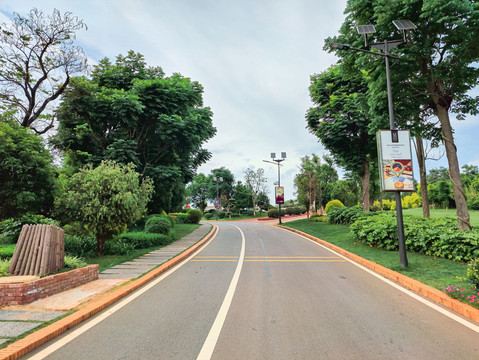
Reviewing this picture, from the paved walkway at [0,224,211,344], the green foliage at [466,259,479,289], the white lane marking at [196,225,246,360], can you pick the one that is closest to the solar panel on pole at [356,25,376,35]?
the green foliage at [466,259,479,289]

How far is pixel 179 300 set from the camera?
5.17 meters

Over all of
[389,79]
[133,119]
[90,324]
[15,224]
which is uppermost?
[133,119]

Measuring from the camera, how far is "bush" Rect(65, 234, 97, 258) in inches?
380

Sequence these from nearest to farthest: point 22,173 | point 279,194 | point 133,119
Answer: point 22,173, point 133,119, point 279,194

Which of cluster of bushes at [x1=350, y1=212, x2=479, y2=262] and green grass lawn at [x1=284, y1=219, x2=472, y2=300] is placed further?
cluster of bushes at [x1=350, y1=212, x2=479, y2=262]

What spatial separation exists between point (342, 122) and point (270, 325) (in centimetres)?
1697

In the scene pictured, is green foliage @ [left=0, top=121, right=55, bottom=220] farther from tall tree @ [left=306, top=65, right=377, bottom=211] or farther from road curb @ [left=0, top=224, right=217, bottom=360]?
tall tree @ [left=306, top=65, right=377, bottom=211]

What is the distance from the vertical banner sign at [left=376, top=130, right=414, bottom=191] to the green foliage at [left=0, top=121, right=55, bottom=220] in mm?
12704

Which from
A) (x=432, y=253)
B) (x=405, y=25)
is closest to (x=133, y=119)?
(x=405, y=25)

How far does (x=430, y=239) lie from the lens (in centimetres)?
865

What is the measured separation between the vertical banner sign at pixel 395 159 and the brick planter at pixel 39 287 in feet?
28.0

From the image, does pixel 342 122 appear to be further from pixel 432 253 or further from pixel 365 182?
pixel 432 253

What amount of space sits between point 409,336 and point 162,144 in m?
16.8

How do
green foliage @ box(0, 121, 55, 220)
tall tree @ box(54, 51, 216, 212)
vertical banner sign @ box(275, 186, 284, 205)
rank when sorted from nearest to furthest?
1. green foliage @ box(0, 121, 55, 220)
2. tall tree @ box(54, 51, 216, 212)
3. vertical banner sign @ box(275, 186, 284, 205)
